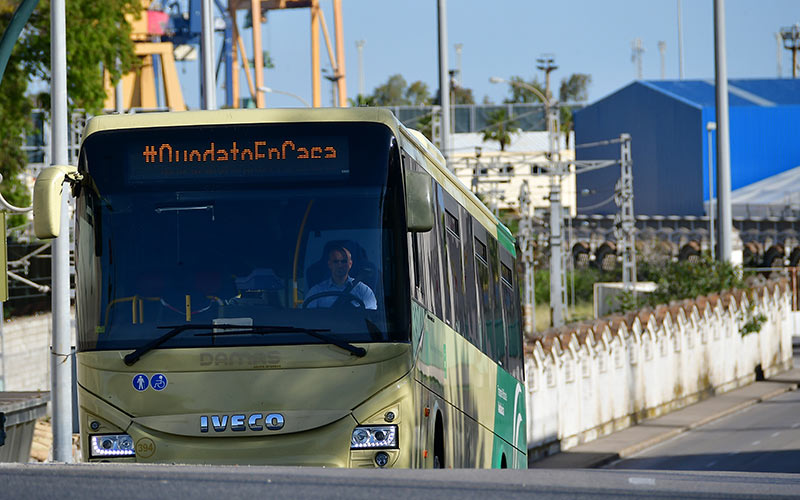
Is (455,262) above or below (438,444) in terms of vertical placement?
above

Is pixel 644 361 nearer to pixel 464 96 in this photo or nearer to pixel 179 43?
pixel 179 43

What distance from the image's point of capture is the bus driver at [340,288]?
341 inches

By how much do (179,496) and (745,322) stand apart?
4312 centimetres

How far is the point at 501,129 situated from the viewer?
101 meters

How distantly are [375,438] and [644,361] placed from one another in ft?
103

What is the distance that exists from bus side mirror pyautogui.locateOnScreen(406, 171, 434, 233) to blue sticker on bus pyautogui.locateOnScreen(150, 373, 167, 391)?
182 centimetres

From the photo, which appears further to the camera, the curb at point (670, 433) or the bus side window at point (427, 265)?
the curb at point (670, 433)

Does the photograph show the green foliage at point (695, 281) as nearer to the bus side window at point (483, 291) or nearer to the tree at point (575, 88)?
the bus side window at point (483, 291)

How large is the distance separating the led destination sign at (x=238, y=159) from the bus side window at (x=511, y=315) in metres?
5.68

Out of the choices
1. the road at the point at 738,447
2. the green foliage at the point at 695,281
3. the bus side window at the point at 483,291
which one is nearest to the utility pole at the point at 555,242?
the road at the point at 738,447

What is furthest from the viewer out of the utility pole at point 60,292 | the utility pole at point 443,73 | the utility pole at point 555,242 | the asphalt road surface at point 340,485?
the utility pole at point 555,242

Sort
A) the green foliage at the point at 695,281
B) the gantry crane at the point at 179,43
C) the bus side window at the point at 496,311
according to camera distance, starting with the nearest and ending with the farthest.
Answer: the bus side window at the point at 496,311 < the green foliage at the point at 695,281 < the gantry crane at the point at 179,43

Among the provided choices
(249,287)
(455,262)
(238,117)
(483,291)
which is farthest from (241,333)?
(483,291)

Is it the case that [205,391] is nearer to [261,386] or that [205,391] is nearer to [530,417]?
[261,386]
